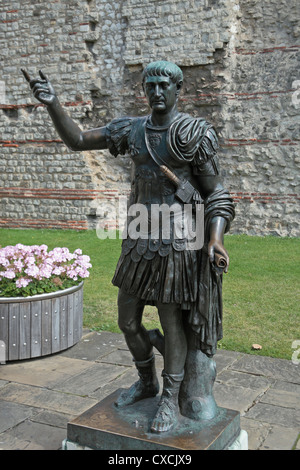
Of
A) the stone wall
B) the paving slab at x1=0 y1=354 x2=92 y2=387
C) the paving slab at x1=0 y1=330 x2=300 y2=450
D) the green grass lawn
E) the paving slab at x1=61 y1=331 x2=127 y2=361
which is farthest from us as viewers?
the stone wall

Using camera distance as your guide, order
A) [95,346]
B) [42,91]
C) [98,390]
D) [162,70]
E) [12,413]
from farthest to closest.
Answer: [95,346] → [98,390] → [12,413] → [42,91] → [162,70]

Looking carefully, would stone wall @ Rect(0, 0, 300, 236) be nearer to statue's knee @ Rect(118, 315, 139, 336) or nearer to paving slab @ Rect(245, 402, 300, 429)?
paving slab @ Rect(245, 402, 300, 429)

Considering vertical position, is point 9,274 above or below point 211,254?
below

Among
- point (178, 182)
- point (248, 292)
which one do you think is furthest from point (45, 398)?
point (248, 292)

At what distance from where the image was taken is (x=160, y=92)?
2582mm

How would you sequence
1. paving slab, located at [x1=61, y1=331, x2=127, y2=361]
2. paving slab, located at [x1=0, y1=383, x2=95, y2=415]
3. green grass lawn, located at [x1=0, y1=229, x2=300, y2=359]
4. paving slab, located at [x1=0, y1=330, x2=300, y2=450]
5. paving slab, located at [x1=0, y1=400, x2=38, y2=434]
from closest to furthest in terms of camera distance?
paving slab, located at [x1=0, y1=330, x2=300, y2=450] < paving slab, located at [x1=0, y1=400, x2=38, y2=434] < paving slab, located at [x1=0, y1=383, x2=95, y2=415] < paving slab, located at [x1=61, y1=331, x2=127, y2=361] < green grass lawn, located at [x1=0, y1=229, x2=300, y2=359]

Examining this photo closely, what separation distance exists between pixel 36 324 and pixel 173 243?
7.31ft

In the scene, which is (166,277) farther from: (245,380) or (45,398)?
(245,380)

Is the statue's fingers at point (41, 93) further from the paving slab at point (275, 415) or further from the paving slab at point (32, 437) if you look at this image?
the paving slab at point (275, 415)

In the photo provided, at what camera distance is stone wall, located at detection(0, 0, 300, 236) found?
1002 centimetres

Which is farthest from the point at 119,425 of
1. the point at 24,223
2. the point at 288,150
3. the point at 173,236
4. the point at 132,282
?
the point at 24,223

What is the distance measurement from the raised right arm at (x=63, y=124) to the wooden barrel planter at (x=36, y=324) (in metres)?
1.96

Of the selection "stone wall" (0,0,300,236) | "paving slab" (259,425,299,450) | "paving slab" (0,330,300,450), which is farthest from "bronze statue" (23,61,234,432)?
"stone wall" (0,0,300,236)

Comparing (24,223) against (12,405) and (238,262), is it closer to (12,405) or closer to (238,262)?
(238,262)
